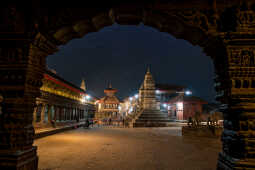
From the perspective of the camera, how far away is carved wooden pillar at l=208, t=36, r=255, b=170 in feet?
10.7

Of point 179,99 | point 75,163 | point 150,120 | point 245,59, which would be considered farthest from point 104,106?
point 245,59

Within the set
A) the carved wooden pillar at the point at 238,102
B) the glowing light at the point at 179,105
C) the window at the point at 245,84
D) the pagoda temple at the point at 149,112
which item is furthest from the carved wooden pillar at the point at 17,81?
the glowing light at the point at 179,105

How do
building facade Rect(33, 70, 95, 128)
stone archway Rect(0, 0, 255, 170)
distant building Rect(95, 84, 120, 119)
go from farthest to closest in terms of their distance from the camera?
1. distant building Rect(95, 84, 120, 119)
2. building facade Rect(33, 70, 95, 128)
3. stone archway Rect(0, 0, 255, 170)

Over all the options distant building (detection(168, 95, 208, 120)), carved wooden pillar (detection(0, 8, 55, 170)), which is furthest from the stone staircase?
carved wooden pillar (detection(0, 8, 55, 170))

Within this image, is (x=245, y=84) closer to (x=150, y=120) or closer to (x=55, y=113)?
(x=150, y=120)

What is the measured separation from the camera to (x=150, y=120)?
20.2 meters

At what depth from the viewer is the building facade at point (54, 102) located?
48.5 feet

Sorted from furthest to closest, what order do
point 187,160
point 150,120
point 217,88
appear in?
1. point 150,120
2. point 187,160
3. point 217,88

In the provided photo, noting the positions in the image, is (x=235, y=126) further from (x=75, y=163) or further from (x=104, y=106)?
(x=104, y=106)

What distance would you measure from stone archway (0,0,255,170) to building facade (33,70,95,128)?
9505mm

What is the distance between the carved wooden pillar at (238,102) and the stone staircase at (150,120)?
16.2 metres

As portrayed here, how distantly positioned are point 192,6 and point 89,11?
8.21 ft

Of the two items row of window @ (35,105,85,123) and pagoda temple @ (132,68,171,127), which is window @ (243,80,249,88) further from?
pagoda temple @ (132,68,171,127)

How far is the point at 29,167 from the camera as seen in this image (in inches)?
140
